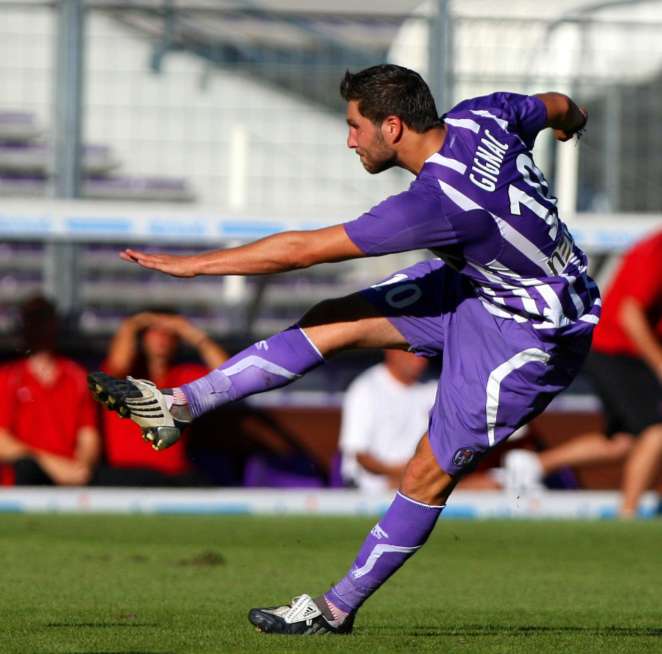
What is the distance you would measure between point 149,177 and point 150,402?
6.64 meters

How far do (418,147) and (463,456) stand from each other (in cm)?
107

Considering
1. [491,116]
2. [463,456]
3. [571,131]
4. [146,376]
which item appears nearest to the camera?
[491,116]

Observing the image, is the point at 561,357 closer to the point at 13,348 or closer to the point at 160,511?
the point at 160,511

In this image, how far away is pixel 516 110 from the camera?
5.47m

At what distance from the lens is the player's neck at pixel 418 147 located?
516cm

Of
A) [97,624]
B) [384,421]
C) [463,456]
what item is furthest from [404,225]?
[384,421]

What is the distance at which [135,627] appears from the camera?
532 centimetres

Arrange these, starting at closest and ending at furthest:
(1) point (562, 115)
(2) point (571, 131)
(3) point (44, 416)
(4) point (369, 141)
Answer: (4) point (369, 141) → (1) point (562, 115) → (2) point (571, 131) → (3) point (44, 416)

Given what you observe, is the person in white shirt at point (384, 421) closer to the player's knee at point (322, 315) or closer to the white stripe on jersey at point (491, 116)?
the player's knee at point (322, 315)

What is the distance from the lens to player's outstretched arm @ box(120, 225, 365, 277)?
16.0ft

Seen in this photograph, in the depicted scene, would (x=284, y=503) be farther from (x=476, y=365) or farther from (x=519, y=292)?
(x=519, y=292)

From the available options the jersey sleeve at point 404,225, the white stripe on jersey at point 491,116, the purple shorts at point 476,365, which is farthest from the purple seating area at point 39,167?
the jersey sleeve at point 404,225

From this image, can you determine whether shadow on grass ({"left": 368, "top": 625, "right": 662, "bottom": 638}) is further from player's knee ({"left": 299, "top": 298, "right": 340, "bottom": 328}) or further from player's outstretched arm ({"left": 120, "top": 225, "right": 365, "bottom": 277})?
player's outstretched arm ({"left": 120, "top": 225, "right": 365, "bottom": 277})

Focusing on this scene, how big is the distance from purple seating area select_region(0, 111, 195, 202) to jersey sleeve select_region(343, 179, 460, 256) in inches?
262
